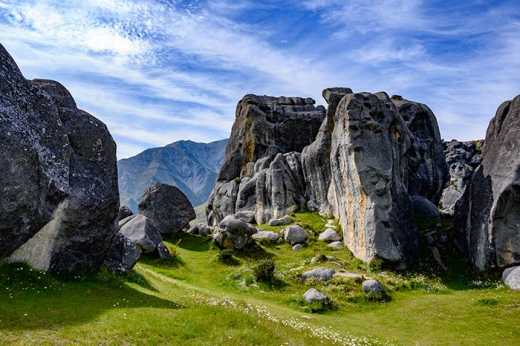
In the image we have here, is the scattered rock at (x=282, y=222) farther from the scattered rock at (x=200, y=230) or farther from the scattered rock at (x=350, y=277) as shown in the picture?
the scattered rock at (x=350, y=277)

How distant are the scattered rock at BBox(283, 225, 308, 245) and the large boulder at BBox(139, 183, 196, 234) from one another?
15419 mm

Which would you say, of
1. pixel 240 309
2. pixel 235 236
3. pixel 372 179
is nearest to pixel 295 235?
pixel 235 236

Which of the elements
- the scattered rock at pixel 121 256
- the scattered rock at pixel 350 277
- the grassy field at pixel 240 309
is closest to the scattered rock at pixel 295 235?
the grassy field at pixel 240 309

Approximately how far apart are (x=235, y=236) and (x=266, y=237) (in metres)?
5.08

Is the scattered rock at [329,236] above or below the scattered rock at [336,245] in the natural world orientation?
above

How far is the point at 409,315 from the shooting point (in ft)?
108

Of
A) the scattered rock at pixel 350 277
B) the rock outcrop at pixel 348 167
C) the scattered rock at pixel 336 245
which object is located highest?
the rock outcrop at pixel 348 167

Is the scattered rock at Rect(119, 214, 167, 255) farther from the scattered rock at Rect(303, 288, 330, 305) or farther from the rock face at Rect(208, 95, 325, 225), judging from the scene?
the rock face at Rect(208, 95, 325, 225)

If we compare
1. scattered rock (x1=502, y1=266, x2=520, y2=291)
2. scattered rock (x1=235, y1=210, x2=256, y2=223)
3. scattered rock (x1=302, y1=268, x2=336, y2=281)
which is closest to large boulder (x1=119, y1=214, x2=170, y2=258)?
scattered rock (x1=302, y1=268, x2=336, y2=281)

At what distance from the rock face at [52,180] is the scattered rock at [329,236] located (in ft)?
105

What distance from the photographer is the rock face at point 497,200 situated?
1569 inches

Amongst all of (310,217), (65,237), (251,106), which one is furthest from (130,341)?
(251,106)

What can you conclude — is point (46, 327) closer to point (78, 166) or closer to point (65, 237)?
point (65, 237)

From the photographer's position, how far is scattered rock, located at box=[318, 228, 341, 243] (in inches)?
2232
